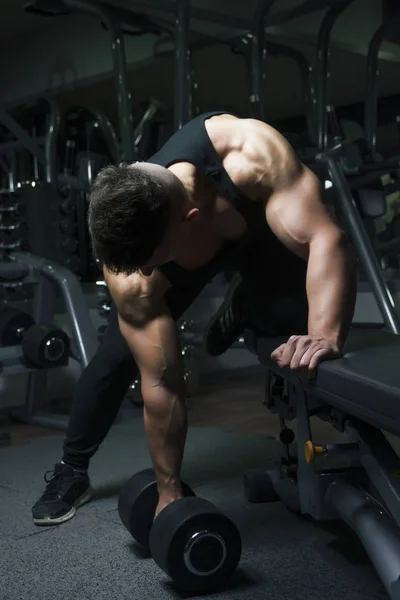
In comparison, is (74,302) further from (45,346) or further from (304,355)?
(304,355)

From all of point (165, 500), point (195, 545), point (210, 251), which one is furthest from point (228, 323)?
point (195, 545)

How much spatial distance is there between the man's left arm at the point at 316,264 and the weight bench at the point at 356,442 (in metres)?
0.04

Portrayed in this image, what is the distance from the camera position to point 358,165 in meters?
2.97

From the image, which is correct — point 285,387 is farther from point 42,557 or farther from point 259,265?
point 42,557

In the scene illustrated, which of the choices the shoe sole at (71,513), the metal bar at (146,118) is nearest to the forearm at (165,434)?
the shoe sole at (71,513)

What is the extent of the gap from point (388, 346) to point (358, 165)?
186 centimetres

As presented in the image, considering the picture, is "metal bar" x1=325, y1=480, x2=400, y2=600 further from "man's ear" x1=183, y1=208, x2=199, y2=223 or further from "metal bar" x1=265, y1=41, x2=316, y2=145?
Answer: "metal bar" x1=265, y1=41, x2=316, y2=145

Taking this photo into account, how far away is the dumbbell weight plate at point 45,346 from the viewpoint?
2471 millimetres

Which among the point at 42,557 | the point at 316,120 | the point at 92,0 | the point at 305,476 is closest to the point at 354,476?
the point at 305,476

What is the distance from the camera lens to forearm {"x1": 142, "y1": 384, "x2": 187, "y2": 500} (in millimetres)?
1426

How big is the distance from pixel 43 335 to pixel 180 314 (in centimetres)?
101

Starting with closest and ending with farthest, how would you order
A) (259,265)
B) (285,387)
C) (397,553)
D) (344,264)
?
(397,553), (344,264), (259,265), (285,387)

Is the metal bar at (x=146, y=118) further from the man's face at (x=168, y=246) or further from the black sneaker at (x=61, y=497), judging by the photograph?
the man's face at (x=168, y=246)

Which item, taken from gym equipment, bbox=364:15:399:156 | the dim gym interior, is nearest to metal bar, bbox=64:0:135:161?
the dim gym interior
